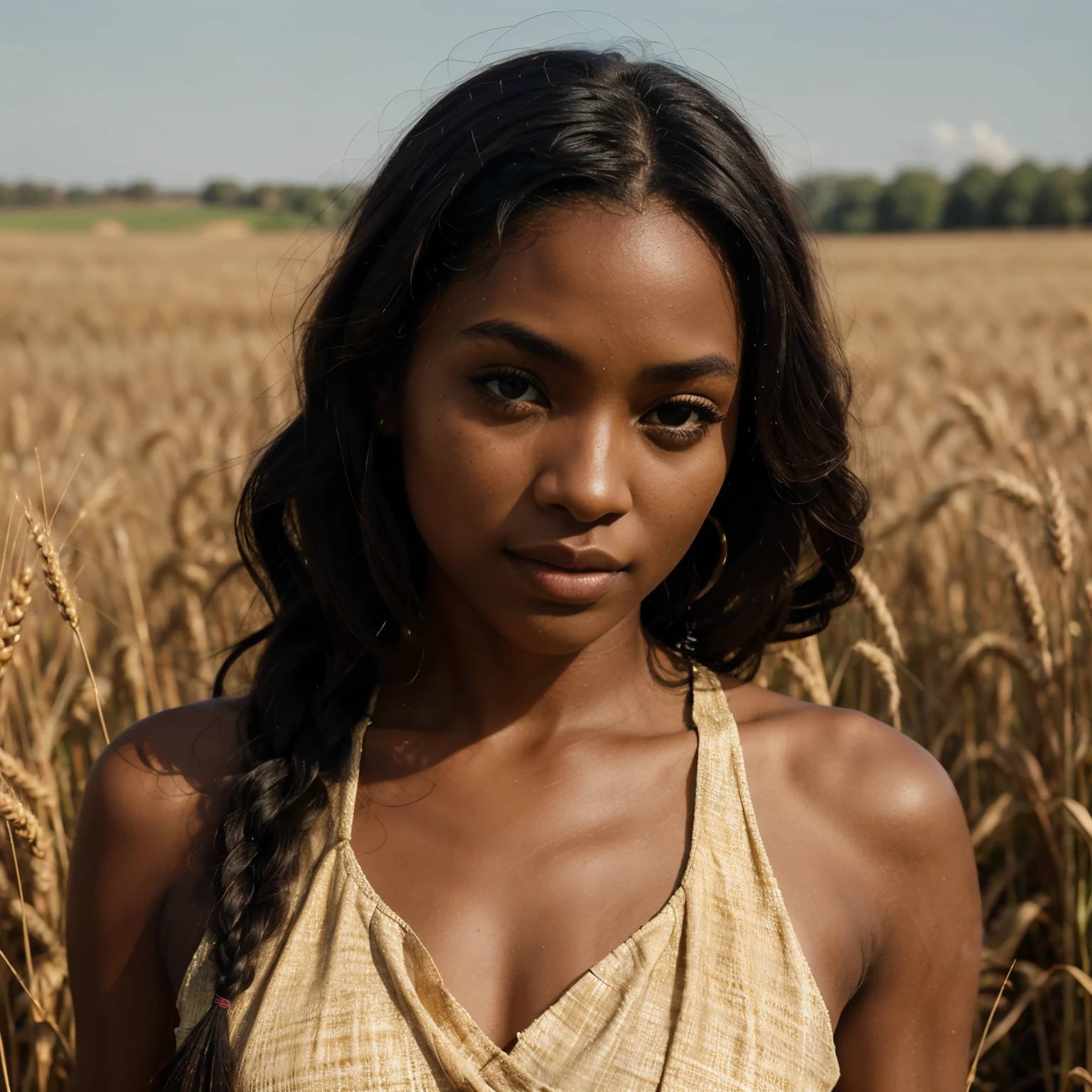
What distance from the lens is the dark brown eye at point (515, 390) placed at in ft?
4.42

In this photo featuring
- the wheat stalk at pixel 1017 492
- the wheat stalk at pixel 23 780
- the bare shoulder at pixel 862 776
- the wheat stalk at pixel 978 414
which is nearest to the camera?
the bare shoulder at pixel 862 776

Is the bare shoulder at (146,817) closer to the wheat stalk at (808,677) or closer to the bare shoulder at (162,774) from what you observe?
the bare shoulder at (162,774)

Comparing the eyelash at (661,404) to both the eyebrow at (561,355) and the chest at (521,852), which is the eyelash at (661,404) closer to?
the eyebrow at (561,355)

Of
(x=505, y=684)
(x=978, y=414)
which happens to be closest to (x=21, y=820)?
(x=505, y=684)

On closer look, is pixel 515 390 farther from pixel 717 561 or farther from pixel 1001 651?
pixel 1001 651

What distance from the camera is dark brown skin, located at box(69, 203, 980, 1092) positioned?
1334 millimetres

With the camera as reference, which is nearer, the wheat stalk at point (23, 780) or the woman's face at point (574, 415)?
the woman's face at point (574, 415)

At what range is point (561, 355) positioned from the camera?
131cm

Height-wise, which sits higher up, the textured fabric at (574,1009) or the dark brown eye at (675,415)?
the dark brown eye at (675,415)

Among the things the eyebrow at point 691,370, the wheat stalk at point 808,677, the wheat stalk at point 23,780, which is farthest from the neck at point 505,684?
the wheat stalk at point 23,780

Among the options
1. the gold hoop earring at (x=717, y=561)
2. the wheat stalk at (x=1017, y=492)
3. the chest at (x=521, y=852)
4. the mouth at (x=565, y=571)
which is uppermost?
the mouth at (x=565, y=571)

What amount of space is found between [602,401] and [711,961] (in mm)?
617

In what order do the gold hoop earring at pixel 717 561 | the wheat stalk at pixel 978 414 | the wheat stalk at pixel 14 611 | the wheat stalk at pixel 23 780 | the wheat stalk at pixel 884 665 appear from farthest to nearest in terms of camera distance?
the wheat stalk at pixel 978 414 < the wheat stalk at pixel 884 665 < the wheat stalk at pixel 23 780 < the gold hoop earring at pixel 717 561 < the wheat stalk at pixel 14 611

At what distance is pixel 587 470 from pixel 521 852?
18.6 inches
